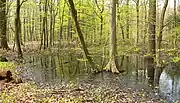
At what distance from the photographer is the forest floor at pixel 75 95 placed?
814 cm

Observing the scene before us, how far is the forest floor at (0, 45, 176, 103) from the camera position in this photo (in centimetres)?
814

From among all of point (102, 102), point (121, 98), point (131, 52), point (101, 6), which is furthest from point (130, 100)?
point (101, 6)

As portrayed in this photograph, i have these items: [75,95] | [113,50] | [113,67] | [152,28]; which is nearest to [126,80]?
[113,67]

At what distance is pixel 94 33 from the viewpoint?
1522 inches

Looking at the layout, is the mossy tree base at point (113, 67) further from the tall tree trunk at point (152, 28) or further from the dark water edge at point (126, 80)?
the tall tree trunk at point (152, 28)

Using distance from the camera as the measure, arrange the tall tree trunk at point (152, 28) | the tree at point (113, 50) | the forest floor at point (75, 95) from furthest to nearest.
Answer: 1. the tall tree trunk at point (152, 28)
2. the tree at point (113, 50)
3. the forest floor at point (75, 95)

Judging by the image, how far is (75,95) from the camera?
9.20 metres

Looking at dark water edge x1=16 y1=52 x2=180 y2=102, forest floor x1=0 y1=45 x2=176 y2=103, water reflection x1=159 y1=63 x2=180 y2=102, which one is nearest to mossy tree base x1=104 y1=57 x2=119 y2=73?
dark water edge x1=16 y1=52 x2=180 y2=102

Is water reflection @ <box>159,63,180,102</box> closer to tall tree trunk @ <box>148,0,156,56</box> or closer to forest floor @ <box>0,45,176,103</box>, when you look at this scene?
forest floor @ <box>0,45,176,103</box>

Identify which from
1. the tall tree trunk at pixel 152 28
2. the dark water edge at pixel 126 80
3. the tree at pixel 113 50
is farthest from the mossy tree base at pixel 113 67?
the tall tree trunk at pixel 152 28

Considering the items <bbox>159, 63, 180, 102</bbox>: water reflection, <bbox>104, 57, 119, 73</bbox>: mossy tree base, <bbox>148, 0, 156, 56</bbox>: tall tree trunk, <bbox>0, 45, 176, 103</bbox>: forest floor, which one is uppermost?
<bbox>148, 0, 156, 56</bbox>: tall tree trunk

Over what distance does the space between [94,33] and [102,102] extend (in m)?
30.6

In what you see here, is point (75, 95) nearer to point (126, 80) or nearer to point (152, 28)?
point (126, 80)

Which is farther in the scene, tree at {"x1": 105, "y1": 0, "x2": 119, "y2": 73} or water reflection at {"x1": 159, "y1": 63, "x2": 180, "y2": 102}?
tree at {"x1": 105, "y1": 0, "x2": 119, "y2": 73}
